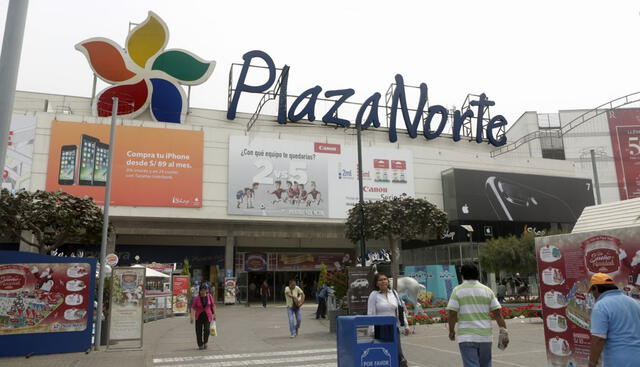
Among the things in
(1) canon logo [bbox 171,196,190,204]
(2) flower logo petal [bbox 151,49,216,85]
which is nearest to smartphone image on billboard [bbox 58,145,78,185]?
(1) canon logo [bbox 171,196,190,204]

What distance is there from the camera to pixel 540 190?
45.2 m

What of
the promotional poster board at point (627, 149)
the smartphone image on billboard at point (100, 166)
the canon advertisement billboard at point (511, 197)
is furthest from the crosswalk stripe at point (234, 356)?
the promotional poster board at point (627, 149)

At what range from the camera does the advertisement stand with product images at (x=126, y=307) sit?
42.5 feet

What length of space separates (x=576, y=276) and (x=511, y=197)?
126 ft

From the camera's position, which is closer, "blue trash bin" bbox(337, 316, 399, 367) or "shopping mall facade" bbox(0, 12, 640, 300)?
"blue trash bin" bbox(337, 316, 399, 367)

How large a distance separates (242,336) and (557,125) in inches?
2169

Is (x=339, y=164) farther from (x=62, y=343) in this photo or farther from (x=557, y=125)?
(x=557, y=125)

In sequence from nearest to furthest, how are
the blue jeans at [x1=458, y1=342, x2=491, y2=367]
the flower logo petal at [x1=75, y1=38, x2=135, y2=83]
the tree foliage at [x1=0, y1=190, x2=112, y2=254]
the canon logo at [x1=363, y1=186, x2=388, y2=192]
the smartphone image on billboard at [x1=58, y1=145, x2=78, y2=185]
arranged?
the blue jeans at [x1=458, y1=342, x2=491, y2=367], the tree foliage at [x1=0, y1=190, x2=112, y2=254], the smartphone image on billboard at [x1=58, y1=145, x2=78, y2=185], the flower logo petal at [x1=75, y1=38, x2=135, y2=83], the canon logo at [x1=363, y1=186, x2=388, y2=192]

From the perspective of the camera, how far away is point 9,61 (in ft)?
19.8

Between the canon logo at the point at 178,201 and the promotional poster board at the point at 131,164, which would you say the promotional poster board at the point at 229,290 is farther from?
the canon logo at the point at 178,201

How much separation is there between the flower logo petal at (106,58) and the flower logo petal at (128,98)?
0.73 meters

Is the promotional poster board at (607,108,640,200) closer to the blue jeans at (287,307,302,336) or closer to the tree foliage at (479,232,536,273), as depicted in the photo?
the tree foliage at (479,232,536,273)

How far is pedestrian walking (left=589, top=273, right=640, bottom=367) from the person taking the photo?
4469 mm

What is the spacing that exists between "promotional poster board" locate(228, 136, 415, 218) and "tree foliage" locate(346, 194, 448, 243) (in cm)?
1496
